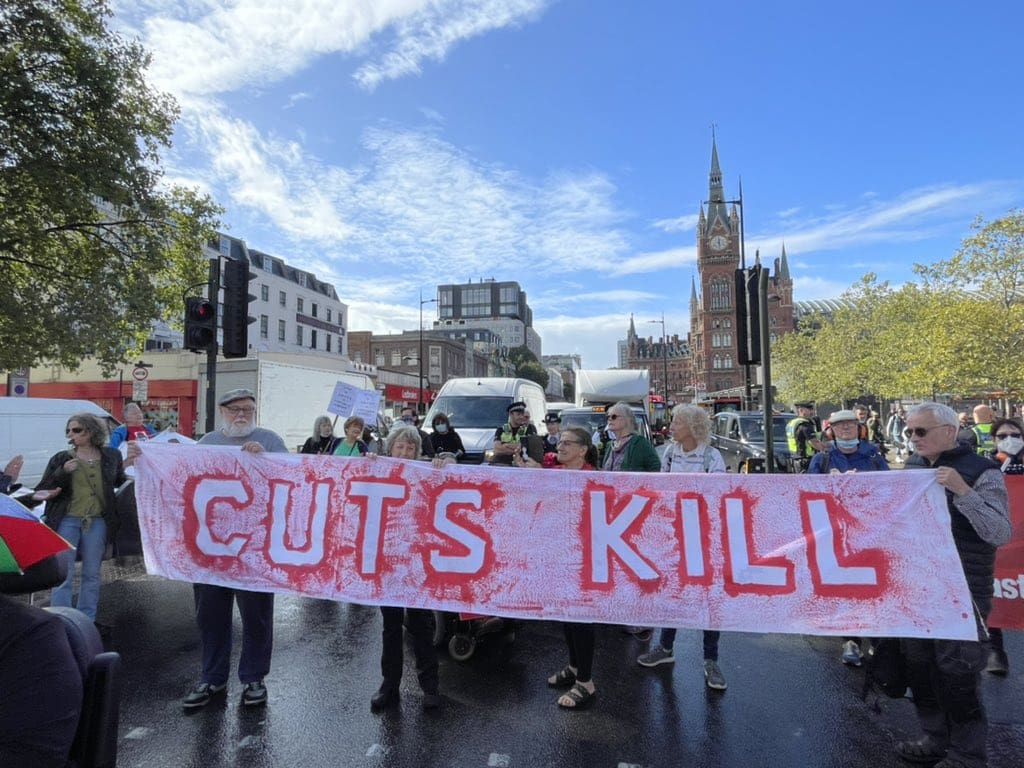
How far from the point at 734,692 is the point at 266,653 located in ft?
10.5

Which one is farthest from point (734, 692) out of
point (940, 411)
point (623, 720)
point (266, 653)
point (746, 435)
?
point (746, 435)

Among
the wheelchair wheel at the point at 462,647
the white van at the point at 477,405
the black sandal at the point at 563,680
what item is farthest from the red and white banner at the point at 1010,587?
the white van at the point at 477,405

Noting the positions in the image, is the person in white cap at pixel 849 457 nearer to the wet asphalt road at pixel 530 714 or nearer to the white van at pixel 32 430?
the wet asphalt road at pixel 530 714

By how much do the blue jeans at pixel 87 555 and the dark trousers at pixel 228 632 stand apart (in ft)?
4.96

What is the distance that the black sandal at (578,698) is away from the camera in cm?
383

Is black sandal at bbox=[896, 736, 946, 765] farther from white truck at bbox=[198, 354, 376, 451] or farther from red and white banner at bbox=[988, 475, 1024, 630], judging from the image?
white truck at bbox=[198, 354, 376, 451]

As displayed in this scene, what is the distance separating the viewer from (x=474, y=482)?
405cm

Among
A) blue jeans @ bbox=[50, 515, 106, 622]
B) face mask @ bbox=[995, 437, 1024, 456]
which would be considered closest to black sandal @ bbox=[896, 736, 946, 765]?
face mask @ bbox=[995, 437, 1024, 456]

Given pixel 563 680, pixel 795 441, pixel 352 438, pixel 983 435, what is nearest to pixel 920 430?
pixel 563 680

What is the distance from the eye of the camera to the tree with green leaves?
1223 cm

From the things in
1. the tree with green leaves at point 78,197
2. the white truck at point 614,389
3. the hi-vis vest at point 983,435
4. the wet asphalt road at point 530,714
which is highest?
the tree with green leaves at point 78,197

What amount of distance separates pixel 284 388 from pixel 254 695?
61.6 ft

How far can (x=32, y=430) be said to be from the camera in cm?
1111

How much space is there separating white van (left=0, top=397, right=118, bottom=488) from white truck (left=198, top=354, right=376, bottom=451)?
8.28 m
